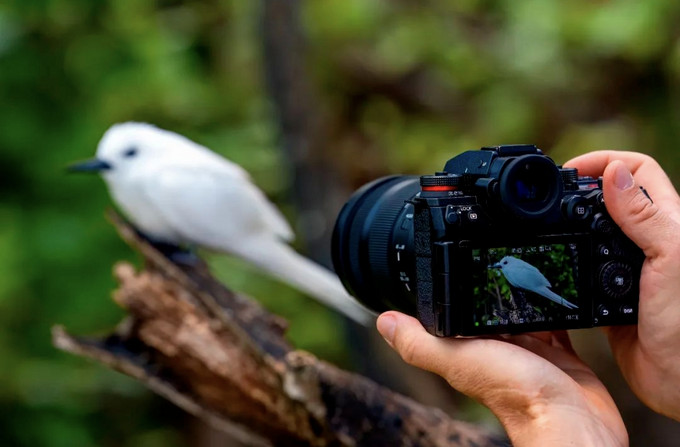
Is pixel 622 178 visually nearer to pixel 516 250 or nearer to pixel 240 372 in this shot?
pixel 516 250

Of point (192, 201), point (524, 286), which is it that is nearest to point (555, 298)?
point (524, 286)

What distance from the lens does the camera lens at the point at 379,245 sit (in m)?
1.04

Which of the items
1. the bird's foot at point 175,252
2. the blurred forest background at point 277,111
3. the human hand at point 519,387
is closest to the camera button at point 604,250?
the human hand at point 519,387

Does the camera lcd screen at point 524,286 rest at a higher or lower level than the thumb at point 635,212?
lower

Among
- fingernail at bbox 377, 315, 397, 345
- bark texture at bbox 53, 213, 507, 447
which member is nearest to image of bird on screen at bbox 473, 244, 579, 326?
fingernail at bbox 377, 315, 397, 345

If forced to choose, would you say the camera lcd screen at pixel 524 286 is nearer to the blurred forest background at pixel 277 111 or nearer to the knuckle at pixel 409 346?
the knuckle at pixel 409 346

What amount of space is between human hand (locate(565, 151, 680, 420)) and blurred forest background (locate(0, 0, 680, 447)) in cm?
131

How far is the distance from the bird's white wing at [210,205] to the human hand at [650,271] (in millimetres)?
791

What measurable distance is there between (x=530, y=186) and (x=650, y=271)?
0.48 ft

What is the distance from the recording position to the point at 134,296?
1.50 meters

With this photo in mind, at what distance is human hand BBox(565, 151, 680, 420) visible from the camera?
0.91 meters

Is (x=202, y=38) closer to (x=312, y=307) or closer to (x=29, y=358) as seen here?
(x=312, y=307)

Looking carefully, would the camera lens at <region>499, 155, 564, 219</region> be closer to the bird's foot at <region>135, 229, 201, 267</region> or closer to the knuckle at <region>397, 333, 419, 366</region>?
the knuckle at <region>397, 333, 419, 366</region>

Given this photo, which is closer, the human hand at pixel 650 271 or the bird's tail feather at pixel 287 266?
the human hand at pixel 650 271
